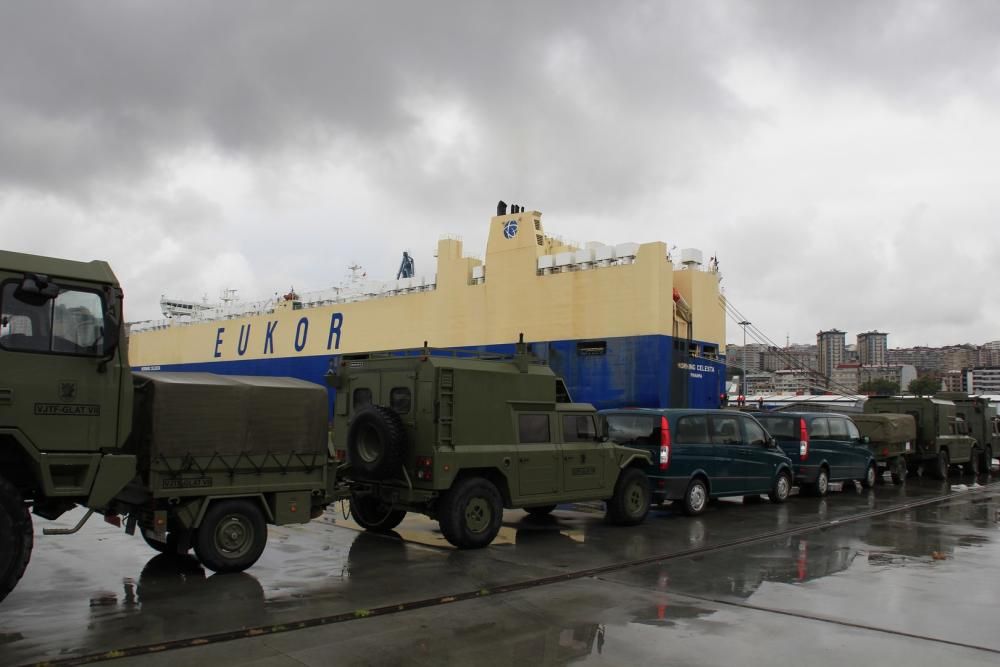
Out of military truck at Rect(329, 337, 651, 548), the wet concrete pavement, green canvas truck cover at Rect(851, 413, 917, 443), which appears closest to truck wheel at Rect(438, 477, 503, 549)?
military truck at Rect(329, 337, 651, 548)

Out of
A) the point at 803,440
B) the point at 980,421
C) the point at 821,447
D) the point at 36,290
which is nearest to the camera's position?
the point at 36,290

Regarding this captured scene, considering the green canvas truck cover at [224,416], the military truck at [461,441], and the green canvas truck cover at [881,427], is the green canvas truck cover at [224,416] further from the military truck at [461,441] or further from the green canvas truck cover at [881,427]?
the green canvas truck cover at [881,427]

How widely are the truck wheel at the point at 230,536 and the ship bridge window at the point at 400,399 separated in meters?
2.03

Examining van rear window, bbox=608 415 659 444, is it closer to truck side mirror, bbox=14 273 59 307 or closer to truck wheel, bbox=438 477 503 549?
truck wheel, bbox=438 477 503 549

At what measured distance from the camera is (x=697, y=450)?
453 inches

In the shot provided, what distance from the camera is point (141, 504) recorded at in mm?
6836

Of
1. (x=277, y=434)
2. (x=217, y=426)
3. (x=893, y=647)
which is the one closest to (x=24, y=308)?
(x=217, y=426)

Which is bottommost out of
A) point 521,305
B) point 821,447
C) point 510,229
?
point 821,447

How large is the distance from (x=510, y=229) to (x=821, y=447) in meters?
17.7

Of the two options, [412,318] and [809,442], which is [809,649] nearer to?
[809,442]

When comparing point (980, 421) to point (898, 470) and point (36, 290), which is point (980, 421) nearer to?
point (898, 470)

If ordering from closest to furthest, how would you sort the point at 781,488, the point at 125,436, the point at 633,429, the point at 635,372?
1. the point at 125,436
2. the point at 633,429
3. the point at 781,488
4. the point at 635,372

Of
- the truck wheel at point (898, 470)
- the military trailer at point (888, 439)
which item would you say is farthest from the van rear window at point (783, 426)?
the truck wheel at point (898, 470)

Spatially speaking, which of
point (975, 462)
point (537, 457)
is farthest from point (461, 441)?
A: point (975, 462)
